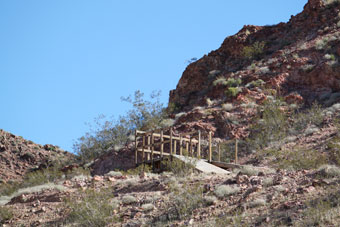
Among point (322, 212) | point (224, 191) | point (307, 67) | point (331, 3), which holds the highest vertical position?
point (331, 3)

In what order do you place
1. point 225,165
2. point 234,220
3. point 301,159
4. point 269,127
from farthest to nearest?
point 269,127, point 225,165, point 301,159, point 234,220

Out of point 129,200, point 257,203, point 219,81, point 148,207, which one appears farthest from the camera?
point 219,81

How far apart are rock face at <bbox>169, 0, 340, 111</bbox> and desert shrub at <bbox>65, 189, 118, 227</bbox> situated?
18.4 metres

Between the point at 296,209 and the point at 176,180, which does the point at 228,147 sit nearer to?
the point at 176,180

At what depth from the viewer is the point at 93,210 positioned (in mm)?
14562

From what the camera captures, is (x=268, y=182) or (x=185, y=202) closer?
(x=185, y=202)

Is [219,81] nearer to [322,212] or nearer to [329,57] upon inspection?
[329,57]

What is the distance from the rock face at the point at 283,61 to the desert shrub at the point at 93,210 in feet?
60.3

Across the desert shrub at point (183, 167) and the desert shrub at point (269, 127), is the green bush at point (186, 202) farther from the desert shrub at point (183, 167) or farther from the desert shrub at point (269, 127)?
the desert shrub at point (269, 127)

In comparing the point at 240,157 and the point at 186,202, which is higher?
the point at 240,157

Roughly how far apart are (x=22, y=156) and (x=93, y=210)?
2422cm

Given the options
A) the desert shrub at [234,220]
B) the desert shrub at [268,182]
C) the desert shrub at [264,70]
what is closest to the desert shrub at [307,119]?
the desert shrub at [264,70]

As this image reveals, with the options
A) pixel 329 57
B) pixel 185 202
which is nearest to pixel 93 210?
pixel 185 202

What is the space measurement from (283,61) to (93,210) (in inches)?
936
